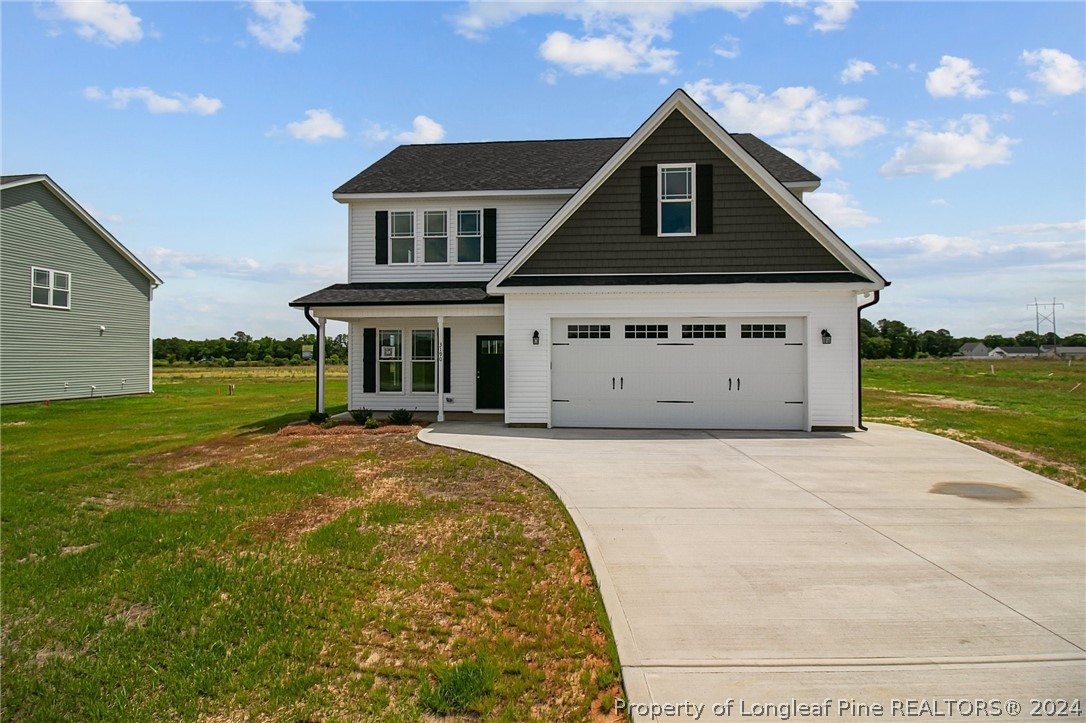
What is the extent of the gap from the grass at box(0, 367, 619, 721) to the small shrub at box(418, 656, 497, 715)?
1 cm

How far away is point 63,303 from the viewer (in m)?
21.7

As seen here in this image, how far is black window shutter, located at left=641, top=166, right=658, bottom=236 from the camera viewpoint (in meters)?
13.5

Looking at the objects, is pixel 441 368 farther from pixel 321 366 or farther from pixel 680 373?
pixel 680 373

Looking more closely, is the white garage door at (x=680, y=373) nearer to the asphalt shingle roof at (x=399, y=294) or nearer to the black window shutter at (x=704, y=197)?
the black window shutter at (x=704, y=197)

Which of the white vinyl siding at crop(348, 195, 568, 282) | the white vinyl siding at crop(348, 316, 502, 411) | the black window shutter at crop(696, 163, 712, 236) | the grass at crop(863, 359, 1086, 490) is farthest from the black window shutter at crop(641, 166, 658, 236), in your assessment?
the grass at crop(863, 359, 1086, 490)

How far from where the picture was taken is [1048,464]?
10094mm

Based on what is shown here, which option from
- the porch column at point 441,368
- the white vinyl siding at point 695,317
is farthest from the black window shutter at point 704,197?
the porch column at point 441,368

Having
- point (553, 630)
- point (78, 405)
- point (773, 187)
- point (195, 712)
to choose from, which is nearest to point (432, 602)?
point (553, 630)

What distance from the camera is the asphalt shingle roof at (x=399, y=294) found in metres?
14.5

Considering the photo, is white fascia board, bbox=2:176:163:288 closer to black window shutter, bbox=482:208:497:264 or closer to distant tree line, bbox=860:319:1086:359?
black window shutter, bbox=482:208:497:264

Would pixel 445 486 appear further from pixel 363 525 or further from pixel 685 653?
pixel 685 653

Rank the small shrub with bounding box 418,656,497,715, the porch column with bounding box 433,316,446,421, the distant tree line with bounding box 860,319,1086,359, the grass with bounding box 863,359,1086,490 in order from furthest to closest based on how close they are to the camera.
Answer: the distant tree line with bounding box 860,319,1086,359, the porch column with bounding box 433,316,446,421, the grass with bounding box 863,359,1086,490, the small shrub with bounding box 418,656,497,715

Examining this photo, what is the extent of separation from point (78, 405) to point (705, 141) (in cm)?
2240

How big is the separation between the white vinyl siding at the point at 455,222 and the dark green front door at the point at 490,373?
6.26 feet
